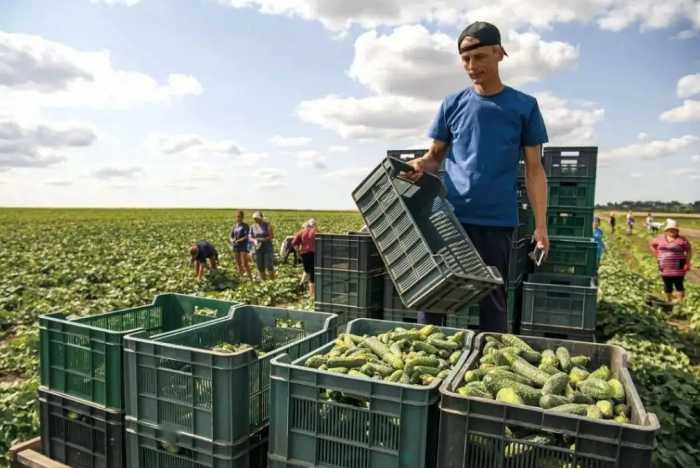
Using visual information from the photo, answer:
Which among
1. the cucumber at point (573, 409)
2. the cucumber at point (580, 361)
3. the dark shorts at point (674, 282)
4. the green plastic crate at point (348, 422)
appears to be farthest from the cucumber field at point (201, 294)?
the green plastic crate at point (348, 422)

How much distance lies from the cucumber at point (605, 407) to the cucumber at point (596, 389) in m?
0.10

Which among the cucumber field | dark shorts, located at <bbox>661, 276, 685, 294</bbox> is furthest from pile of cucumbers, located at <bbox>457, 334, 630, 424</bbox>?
dark shorts, located at <bbox>661, 276, 685, 294</bbox>

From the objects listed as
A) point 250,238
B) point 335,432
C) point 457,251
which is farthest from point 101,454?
point 250,238

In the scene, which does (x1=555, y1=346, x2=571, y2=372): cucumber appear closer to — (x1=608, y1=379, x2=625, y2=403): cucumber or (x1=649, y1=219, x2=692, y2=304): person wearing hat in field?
(x1=608, y1=379, x2=625, y2=403): cucumber

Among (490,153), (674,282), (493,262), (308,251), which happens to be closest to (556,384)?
(493,262)

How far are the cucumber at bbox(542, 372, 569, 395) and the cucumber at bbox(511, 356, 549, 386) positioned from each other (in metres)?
0.06

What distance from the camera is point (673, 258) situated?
11141 millimetres

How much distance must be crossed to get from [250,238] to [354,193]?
31.4 ft

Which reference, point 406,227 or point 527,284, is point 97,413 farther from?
point 527,284

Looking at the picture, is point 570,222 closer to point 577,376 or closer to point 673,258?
point 673,258

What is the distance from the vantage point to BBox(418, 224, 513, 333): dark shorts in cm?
417

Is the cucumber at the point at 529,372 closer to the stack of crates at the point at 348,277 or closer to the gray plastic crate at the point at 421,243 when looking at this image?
the gray plastic crate at the point at 421,243

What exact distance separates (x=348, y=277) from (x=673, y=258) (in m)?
9.03

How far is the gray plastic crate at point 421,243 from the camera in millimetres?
3621
